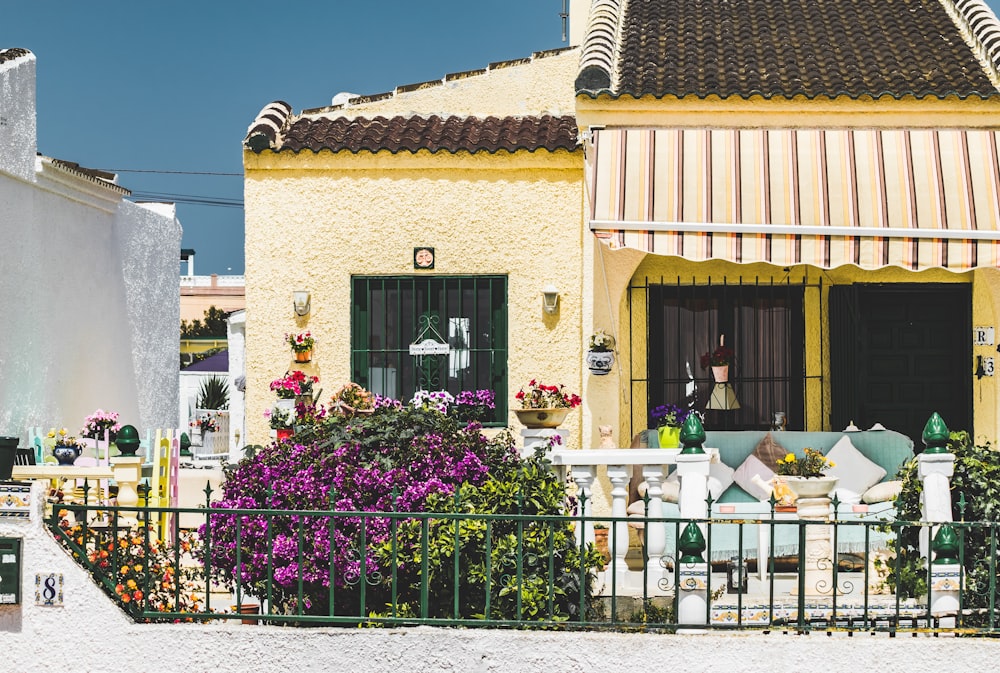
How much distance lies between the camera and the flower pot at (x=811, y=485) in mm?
11883

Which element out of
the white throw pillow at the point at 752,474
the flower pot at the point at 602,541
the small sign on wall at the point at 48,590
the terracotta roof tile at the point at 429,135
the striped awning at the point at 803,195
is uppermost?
the terracotta roof tile at the point at 429,135

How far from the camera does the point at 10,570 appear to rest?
864 centimetres

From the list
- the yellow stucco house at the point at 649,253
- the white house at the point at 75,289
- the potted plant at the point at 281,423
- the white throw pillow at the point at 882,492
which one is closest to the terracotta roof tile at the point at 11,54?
the white house at the point at 75,289

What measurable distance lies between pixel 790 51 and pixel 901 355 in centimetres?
422

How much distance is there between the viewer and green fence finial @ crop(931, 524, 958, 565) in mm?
8891

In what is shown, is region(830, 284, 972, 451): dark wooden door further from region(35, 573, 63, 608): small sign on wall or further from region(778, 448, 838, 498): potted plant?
region(35, 573, 63, 608): small sign on wall

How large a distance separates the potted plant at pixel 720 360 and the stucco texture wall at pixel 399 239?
181 centimetres

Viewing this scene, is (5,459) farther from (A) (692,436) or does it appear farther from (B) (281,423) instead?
(A) (692,436)

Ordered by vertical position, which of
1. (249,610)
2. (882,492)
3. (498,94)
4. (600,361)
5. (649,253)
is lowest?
(249,610)

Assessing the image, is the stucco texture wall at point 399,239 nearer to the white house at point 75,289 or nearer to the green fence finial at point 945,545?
the white house at point 75,289

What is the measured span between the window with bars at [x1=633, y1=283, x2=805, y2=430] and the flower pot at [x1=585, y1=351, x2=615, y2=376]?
132 centimetres

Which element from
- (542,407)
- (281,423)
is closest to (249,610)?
(281,423)

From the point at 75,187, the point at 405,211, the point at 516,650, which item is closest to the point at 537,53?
the point at 405,211

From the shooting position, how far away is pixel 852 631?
337 inches
